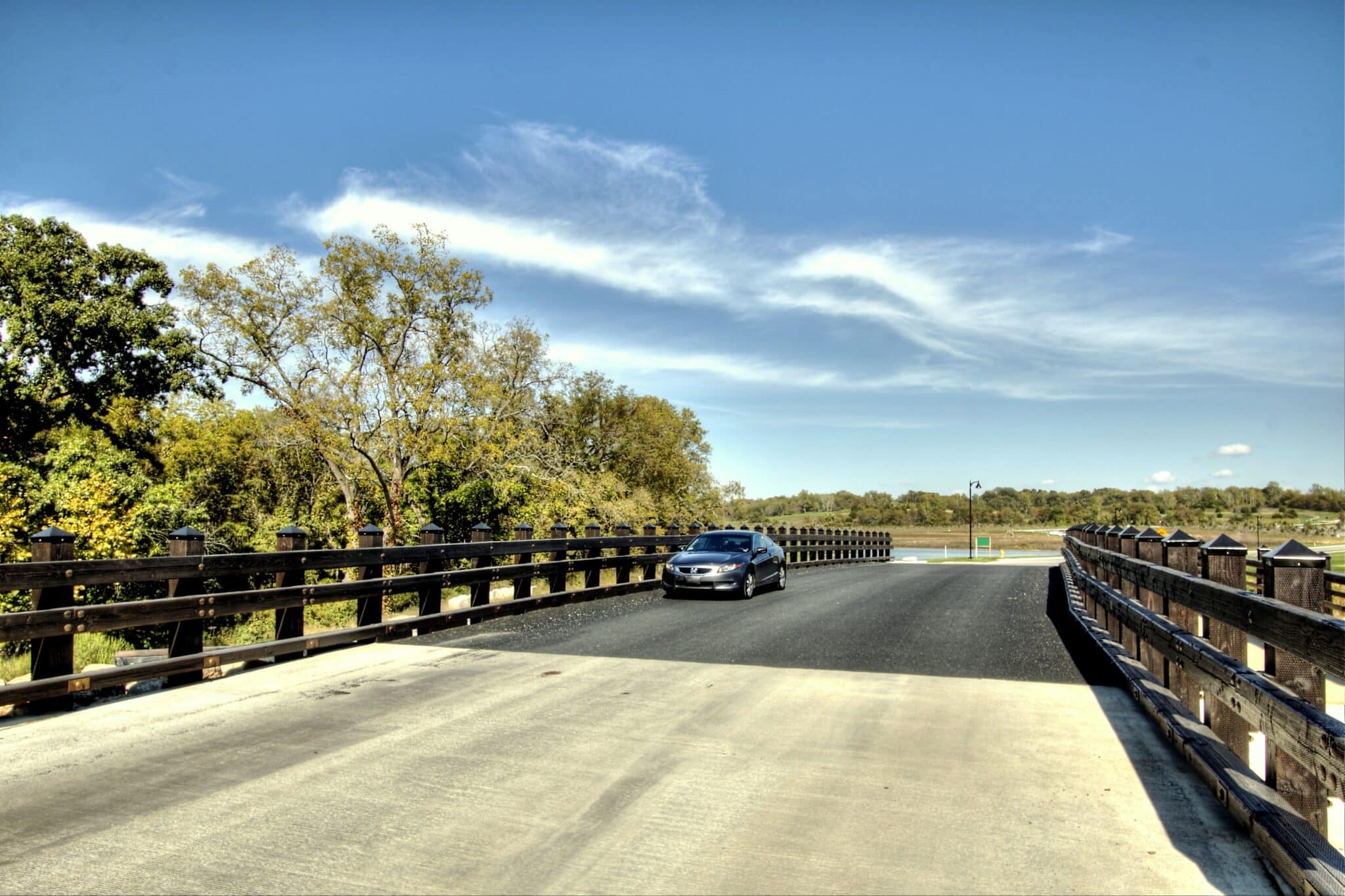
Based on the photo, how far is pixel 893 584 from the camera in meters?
17.8

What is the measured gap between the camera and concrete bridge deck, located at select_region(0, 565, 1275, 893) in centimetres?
368

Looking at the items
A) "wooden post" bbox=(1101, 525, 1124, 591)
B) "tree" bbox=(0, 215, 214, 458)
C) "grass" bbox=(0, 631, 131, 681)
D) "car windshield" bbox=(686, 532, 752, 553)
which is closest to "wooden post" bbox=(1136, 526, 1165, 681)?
"wooden post" bbox=(1101, 525, 1124, 591)

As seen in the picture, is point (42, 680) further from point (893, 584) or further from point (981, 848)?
point (893, 584)

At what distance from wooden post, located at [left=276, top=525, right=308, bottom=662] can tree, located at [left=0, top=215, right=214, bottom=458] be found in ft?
88.8

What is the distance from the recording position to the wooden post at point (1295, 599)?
3922mm

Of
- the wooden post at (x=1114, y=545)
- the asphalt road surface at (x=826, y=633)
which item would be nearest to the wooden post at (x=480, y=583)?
the asphalt road surface at (x=826, y=633)

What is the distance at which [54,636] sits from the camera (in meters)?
6.41

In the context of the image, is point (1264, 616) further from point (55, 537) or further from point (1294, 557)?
point (55, 537)

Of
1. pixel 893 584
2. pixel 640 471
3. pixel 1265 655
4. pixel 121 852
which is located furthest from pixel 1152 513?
pixel 121 852

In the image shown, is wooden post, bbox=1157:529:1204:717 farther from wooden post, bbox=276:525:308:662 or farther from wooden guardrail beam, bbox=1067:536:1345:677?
wooden post, bbox=276:525:308:662

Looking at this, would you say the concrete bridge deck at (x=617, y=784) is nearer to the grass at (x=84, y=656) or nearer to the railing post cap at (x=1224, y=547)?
the railing post cap at (x=1224, y=547)

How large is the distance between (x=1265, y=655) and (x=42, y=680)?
791 cm

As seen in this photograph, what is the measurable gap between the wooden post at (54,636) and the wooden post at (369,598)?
10.4 ft

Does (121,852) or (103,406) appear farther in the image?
(103,406)
